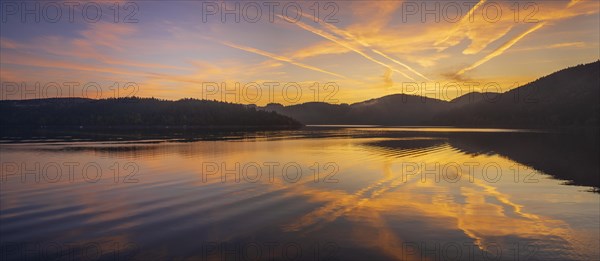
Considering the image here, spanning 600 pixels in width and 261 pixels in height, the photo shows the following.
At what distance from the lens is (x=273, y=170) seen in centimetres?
3034

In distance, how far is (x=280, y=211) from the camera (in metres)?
16.4

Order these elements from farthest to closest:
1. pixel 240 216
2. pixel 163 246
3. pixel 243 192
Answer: pixel 243 192, pixel 240 216, pixel 163 246

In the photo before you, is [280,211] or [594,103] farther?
[594,103]

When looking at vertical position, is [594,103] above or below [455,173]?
above

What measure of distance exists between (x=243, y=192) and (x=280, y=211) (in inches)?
187

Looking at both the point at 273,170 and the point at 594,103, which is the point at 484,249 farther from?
the point at 594,103

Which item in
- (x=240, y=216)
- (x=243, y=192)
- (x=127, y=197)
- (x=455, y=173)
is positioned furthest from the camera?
(x=455, y=173)

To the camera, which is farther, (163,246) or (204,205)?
(204,205)

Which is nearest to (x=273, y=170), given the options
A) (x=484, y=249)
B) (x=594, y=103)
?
(x=484, y=249)

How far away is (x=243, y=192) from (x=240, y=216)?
5261mm

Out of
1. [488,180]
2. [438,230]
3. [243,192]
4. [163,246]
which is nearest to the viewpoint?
[163,246]

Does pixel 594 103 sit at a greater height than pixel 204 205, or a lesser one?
greater

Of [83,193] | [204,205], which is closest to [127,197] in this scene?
[83,193]

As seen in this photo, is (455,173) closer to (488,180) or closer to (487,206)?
(488,180)
